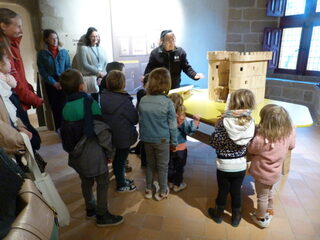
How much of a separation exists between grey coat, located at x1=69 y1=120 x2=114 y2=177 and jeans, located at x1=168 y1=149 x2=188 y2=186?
783 mm

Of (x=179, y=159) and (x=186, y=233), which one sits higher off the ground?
(x=179, y=159)

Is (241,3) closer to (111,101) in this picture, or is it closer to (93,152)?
(111,101)

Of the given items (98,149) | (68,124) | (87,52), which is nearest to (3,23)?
(68,124)

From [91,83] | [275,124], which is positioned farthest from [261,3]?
[275,124]

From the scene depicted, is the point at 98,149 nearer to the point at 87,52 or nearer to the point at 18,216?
the point at 18,216

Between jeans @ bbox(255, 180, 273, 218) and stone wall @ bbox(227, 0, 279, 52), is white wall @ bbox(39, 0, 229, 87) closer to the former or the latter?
stone wall @ bbox(227, 0, 279, 52)

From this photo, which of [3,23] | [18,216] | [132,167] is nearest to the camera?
[18,216]

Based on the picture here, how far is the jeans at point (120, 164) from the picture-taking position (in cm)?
242

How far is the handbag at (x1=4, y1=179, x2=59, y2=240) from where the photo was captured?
2.81 ft

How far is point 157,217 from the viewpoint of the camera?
223 centimetres

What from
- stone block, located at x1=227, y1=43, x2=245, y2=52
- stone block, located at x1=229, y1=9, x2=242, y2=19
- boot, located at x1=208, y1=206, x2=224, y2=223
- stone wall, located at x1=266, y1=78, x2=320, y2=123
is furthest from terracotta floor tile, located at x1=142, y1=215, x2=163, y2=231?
stone block, located at x1=229, y1=9, x2=242, y2=19

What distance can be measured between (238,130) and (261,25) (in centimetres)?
437

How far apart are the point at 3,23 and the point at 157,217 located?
210 cm

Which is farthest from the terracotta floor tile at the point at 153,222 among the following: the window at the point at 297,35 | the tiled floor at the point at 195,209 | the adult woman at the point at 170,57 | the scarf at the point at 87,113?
the window at the point at 297,35
